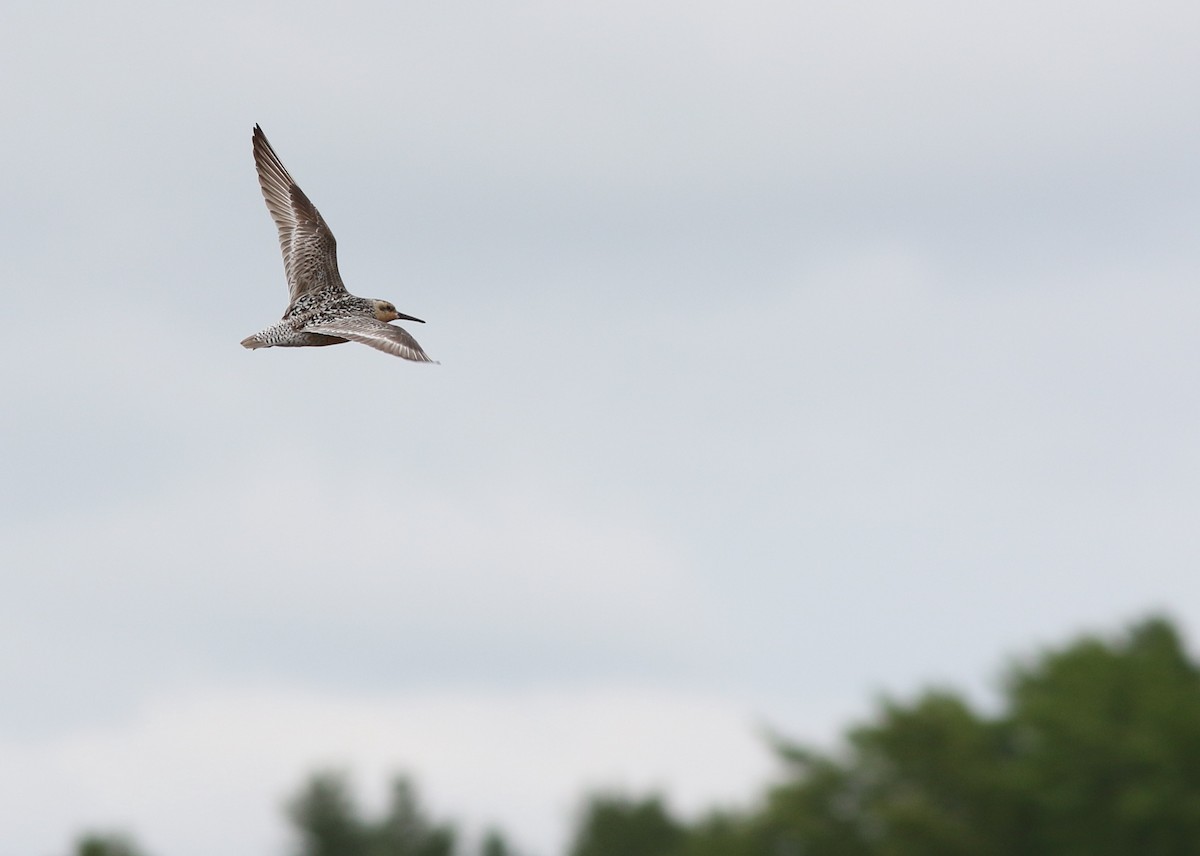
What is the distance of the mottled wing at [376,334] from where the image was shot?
29359 mm

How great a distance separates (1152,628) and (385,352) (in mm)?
55942

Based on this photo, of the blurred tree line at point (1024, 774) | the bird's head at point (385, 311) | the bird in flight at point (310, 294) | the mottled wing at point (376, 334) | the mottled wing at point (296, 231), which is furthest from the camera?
the blurred tree line at point (1024, 774)

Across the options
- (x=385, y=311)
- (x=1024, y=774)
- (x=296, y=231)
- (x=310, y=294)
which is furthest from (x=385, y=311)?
(x=1024, y=774)

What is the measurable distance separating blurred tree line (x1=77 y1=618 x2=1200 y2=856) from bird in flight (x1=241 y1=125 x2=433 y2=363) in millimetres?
35126

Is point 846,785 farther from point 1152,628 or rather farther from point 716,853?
point 1152,628

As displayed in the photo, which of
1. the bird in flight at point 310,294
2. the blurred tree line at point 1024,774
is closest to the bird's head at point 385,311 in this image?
the bird in flight at point 310,294

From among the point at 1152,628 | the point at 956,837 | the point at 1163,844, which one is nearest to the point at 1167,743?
the point at 1163,844

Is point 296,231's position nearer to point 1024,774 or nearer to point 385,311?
point 385,311

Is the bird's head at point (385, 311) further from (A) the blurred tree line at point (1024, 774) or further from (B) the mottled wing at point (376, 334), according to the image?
(A) the blurred tree line at point (1024, 774)

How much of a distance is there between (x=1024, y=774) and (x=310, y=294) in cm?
3705

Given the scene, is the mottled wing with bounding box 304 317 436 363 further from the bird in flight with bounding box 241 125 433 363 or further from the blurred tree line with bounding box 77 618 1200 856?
the blurred tree line with bounding box 77 618 1200 856

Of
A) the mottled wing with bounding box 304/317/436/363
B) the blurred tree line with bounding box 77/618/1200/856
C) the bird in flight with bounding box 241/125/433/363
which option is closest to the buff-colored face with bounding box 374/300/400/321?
the bird in flight with bounding box 241/125/433/363

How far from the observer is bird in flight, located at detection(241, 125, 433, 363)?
31.1 metres

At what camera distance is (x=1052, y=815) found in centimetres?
6575
